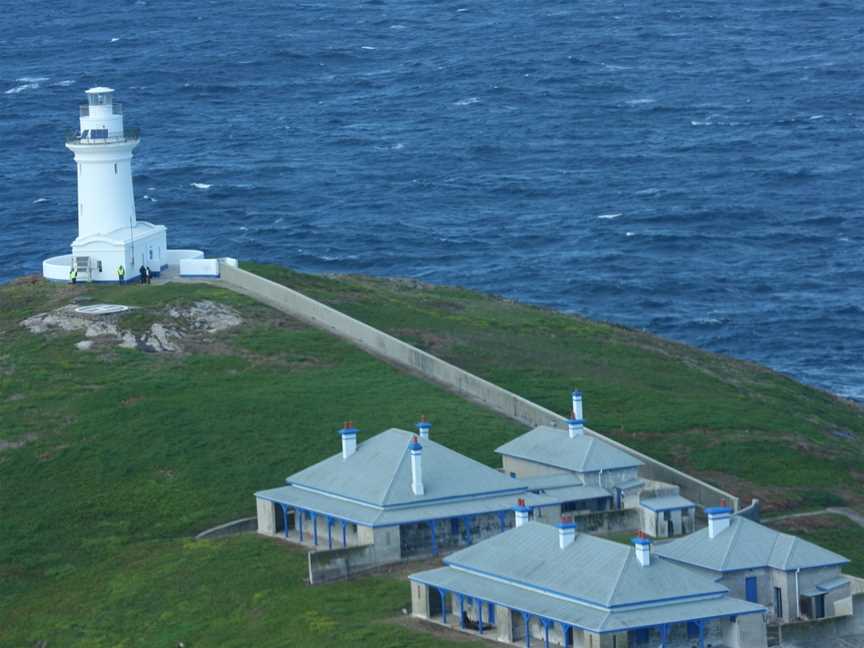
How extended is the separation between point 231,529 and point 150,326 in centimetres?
2275

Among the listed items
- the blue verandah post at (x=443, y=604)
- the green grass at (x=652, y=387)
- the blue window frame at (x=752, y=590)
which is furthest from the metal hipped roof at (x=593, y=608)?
the green grass at (x=652, y=387)

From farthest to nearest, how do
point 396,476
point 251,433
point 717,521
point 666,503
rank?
point 251,433 < point 666,503 < point 396,476 < point 717,521

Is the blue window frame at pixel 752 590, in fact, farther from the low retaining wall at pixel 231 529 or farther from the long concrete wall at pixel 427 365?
the low retaining wall at pixel 231 529

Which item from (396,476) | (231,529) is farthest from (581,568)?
(231,529)

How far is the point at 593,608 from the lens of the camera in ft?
191

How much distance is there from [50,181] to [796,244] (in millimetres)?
68482

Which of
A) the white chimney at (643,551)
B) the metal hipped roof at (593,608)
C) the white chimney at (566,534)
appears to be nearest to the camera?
the metal hipped roof at (593,608)

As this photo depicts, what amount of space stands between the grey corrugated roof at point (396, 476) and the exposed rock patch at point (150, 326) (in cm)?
2248

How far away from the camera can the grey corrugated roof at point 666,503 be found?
7175cm

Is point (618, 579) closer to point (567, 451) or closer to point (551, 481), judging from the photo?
point (551, 481)

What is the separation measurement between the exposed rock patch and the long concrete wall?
159 inches

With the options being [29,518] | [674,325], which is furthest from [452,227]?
[29,518]

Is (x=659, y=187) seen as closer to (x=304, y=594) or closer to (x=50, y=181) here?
(x=50, y=181)

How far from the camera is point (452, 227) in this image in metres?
167
